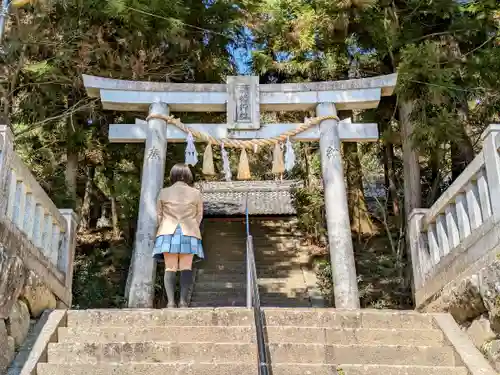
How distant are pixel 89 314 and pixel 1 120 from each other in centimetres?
421

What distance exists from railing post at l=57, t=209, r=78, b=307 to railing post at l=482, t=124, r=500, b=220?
15.2ft

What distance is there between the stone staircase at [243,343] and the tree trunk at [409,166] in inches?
179

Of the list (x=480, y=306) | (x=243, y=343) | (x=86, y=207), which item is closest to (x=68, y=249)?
(x=243, y=343)

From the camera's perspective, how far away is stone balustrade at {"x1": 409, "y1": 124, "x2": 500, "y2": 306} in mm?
4699

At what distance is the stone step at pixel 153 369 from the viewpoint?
4383 millimetres

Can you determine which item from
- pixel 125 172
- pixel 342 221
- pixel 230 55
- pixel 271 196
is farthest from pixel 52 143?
pixel 271 196

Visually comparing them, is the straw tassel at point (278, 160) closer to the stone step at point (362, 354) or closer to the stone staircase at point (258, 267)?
the stone staircase at point (258, 267)

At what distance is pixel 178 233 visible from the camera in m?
6.03

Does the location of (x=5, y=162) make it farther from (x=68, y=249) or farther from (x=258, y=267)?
(x=258, y=267)

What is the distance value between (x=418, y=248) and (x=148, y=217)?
365cm

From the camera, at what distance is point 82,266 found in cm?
1200

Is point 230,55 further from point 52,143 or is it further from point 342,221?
point 342,221

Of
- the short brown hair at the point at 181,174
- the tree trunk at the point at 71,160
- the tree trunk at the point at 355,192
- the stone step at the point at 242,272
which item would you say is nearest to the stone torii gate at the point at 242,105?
the tree trunk at the point at 71,160

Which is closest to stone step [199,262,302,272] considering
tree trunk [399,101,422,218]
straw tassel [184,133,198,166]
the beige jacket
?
tree trunk [399,101,422,218]
